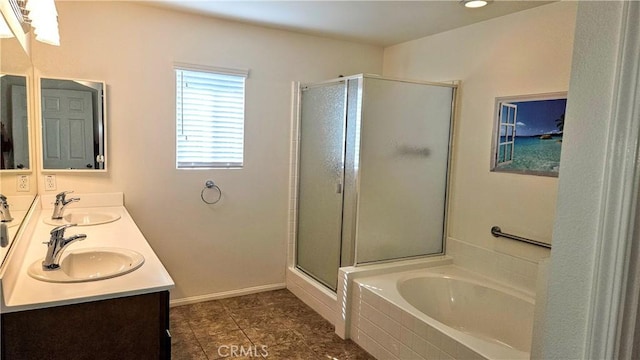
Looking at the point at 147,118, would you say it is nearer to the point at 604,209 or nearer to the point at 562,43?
the point at 562,43

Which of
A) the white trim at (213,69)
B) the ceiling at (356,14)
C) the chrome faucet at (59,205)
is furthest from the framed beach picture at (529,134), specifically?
the chrome faucet at (59,205)

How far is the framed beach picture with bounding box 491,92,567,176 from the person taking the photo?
254cm

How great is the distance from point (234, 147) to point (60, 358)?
2.24 metres

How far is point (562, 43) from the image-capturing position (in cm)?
251

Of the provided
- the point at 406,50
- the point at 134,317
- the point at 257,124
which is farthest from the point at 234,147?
the point at 134,317

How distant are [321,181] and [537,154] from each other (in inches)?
63.3

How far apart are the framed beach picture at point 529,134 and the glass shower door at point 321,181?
44.3 inches

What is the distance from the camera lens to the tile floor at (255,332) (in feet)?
8.87

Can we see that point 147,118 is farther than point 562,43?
Yes

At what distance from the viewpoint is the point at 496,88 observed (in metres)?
2.93

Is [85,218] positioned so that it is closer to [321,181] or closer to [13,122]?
[13,122]

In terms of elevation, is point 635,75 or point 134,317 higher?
point 635,75

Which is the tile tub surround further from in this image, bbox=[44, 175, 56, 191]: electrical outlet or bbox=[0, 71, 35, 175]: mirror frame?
bbox=[44, 175, 56, 191]: electrical outlet

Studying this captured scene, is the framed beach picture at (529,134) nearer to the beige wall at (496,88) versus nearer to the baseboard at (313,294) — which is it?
the beige wall at (496,88)
